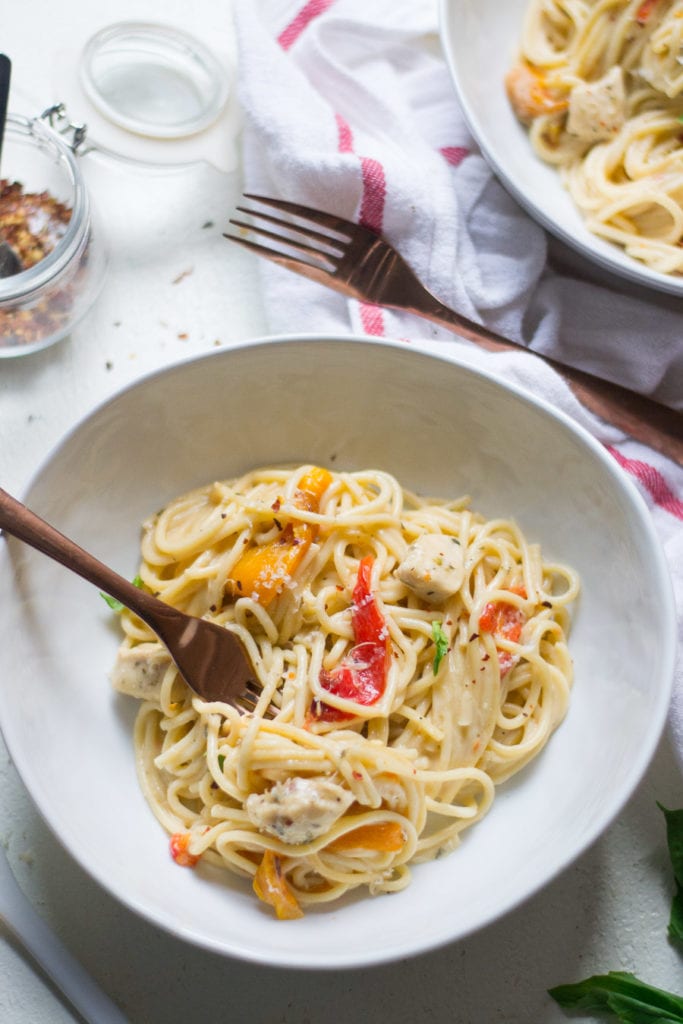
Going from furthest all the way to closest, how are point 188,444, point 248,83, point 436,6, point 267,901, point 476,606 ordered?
1. point 436,6
2. point 248,83
3. point 188,444
4. point 476,606
5. point 267,901

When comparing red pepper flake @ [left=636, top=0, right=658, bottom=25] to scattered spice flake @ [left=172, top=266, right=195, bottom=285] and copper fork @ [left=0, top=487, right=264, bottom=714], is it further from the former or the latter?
copper fork @ [left=0, top=487, right=264, bottom=714]

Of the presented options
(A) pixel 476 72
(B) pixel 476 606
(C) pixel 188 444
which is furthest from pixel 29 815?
(A) pixel 476 72

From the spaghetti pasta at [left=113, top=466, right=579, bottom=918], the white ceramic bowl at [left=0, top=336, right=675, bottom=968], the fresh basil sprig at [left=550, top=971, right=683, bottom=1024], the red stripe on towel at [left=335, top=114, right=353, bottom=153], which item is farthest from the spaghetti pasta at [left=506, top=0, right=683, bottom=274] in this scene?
the fresh basil sprig at [left=550, top=971, right=683, bottom=1024]

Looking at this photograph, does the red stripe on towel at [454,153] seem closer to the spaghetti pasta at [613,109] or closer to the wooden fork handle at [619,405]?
the spaghetti pasta at [613,109]

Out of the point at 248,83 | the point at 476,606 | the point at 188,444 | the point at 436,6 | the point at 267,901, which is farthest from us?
the point at 436,6

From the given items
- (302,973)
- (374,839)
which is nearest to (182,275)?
(374,839)

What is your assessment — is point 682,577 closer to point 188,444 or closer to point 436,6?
point 188,444
